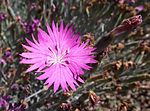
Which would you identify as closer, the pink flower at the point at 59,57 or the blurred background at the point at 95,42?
the pink flower at the point at 59,57

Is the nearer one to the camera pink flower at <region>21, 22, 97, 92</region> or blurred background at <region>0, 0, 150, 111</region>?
pink flower at <region>21, 22, 97, 92</region>

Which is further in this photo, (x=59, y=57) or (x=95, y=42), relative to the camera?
(x=95, y=42)

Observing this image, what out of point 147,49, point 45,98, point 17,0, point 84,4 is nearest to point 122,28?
point 45,98
